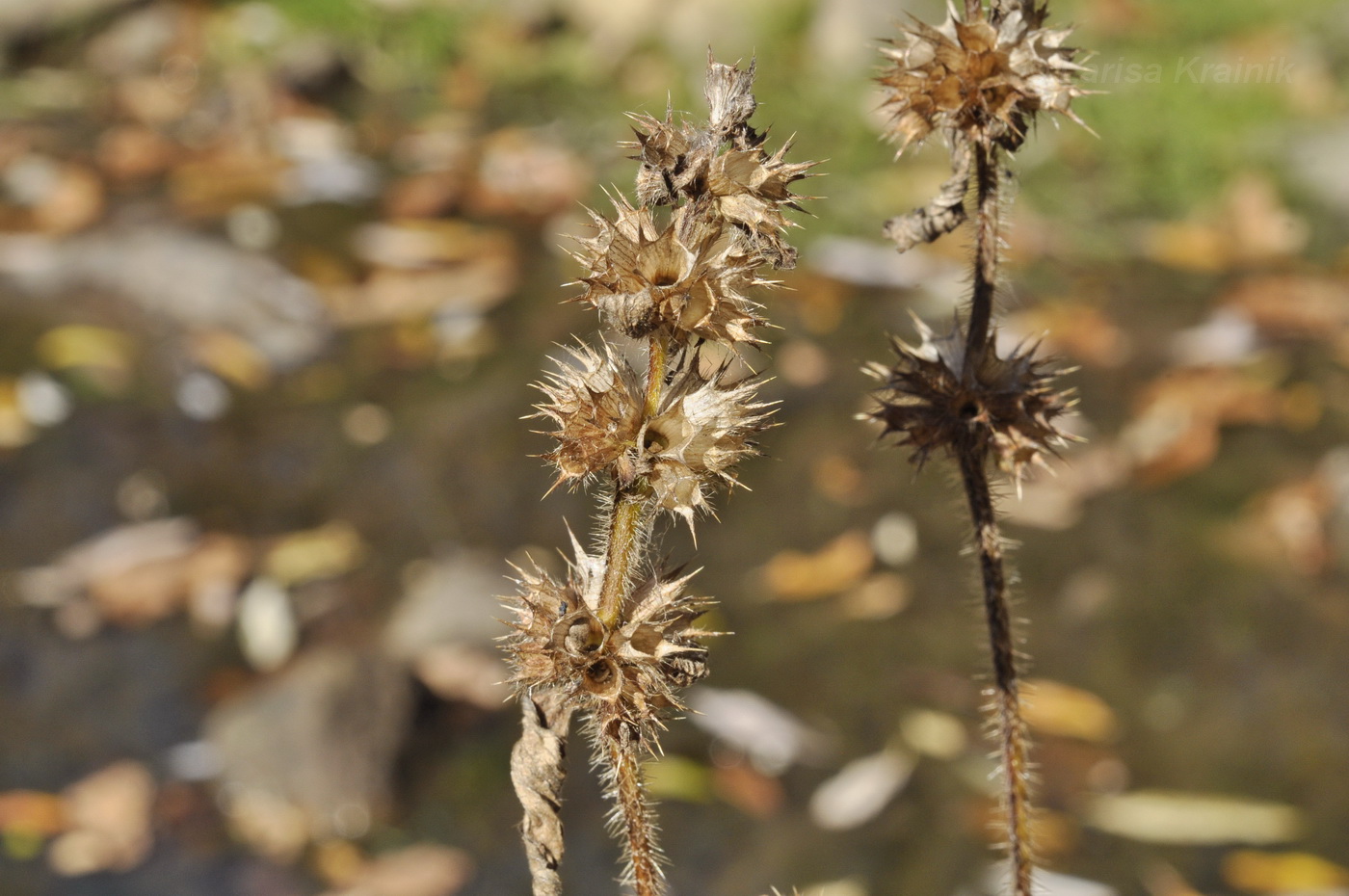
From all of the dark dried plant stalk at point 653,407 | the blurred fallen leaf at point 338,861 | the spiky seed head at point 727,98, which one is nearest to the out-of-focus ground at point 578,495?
the blurred fallen leaf at point 338,861

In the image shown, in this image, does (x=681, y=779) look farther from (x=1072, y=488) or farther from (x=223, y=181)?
(x=223, y=181)

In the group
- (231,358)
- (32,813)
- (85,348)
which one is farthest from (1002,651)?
(85,348)

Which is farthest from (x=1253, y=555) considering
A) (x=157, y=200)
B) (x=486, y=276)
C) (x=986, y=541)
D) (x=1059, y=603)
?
(x=157, y=200)

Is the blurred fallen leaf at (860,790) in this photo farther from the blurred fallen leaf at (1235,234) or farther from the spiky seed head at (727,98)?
the blurred fallen leaf at (1235,234)

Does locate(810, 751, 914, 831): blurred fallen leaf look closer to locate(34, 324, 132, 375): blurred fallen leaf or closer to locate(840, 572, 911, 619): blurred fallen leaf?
locate(840, 572, 911, 619): blurred fallen leaf

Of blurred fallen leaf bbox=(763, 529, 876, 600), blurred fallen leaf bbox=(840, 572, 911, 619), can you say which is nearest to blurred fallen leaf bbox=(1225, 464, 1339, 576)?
blurred fallen leaf bbox=(840, 572, 911, 619)
